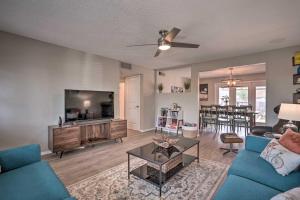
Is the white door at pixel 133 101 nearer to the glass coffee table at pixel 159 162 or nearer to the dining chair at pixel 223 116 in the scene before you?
the dining chair at pixel 223 116

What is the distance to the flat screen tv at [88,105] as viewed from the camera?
12.0ft

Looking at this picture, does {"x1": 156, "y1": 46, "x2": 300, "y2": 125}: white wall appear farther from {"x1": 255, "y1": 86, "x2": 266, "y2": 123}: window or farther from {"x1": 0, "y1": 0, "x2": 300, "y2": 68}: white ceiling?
{"x1": 255, "y1": 86, "x2": 266, "y2": 123}: window

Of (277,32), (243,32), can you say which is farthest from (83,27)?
(277,32)

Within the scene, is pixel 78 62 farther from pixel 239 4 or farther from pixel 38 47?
pixel 239 4

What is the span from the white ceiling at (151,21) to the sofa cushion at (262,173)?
6.80ft

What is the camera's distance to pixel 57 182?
153cm

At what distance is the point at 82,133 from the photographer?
3.72 meters

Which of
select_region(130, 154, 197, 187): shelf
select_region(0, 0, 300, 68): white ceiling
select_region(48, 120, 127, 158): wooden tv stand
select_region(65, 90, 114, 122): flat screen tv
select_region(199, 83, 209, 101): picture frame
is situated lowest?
select_region(130, 154, 197, 187): shelf

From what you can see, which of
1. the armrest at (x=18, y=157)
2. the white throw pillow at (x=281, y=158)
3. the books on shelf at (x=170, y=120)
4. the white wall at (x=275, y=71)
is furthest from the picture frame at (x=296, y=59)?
the armrest at (x=18, y=157)

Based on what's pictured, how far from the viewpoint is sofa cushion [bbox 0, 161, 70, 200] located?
130 cm

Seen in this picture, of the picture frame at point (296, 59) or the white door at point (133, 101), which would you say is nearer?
the picture frame at point (296, 59)

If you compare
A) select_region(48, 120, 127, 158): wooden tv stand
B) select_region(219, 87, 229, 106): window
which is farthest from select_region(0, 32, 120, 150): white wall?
select_region(219, 87, 229, 106): window

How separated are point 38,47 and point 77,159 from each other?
2538 mm

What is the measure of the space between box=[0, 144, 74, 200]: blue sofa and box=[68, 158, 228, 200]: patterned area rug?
1.90 feet
